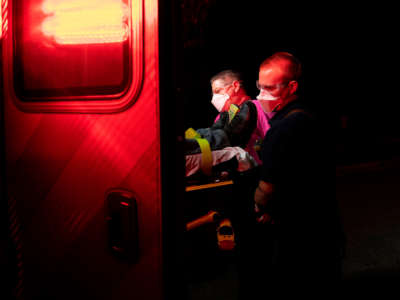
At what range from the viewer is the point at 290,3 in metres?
9.02

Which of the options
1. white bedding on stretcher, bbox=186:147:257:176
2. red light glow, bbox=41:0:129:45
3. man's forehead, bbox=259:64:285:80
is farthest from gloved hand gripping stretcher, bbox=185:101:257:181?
red light glow, bbox=41:0:129:45

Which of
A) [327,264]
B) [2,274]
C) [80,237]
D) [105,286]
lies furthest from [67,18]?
[327,264]

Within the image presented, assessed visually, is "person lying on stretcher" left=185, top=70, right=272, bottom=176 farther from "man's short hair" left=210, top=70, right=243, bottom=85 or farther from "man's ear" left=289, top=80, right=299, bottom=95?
"man's ear" left=289, top=80, right=299, bottom=95

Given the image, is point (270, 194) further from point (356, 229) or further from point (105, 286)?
point (356, 229)

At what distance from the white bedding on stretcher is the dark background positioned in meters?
0.55

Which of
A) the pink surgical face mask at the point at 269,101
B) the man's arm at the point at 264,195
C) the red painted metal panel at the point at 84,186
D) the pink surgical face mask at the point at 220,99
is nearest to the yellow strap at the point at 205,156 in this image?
the man's arm at the point at 264,195

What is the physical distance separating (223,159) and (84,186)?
1322mm

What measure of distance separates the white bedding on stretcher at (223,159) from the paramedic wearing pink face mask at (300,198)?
450 mm

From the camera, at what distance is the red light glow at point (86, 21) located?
4.14 feet

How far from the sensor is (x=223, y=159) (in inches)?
99.4

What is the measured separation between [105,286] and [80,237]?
245 mm

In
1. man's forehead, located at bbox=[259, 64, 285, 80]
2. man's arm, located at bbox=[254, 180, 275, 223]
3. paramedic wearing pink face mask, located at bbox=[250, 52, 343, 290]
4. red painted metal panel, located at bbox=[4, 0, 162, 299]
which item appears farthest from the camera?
man's forehead, located at bbox=[259, 64, 285, 80]

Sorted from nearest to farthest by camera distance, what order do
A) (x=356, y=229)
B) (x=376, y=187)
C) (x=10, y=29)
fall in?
(x=10, y=29) → (x=356, y=229) → (x=376, y=187)

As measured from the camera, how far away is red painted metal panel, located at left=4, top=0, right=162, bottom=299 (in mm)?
1236
